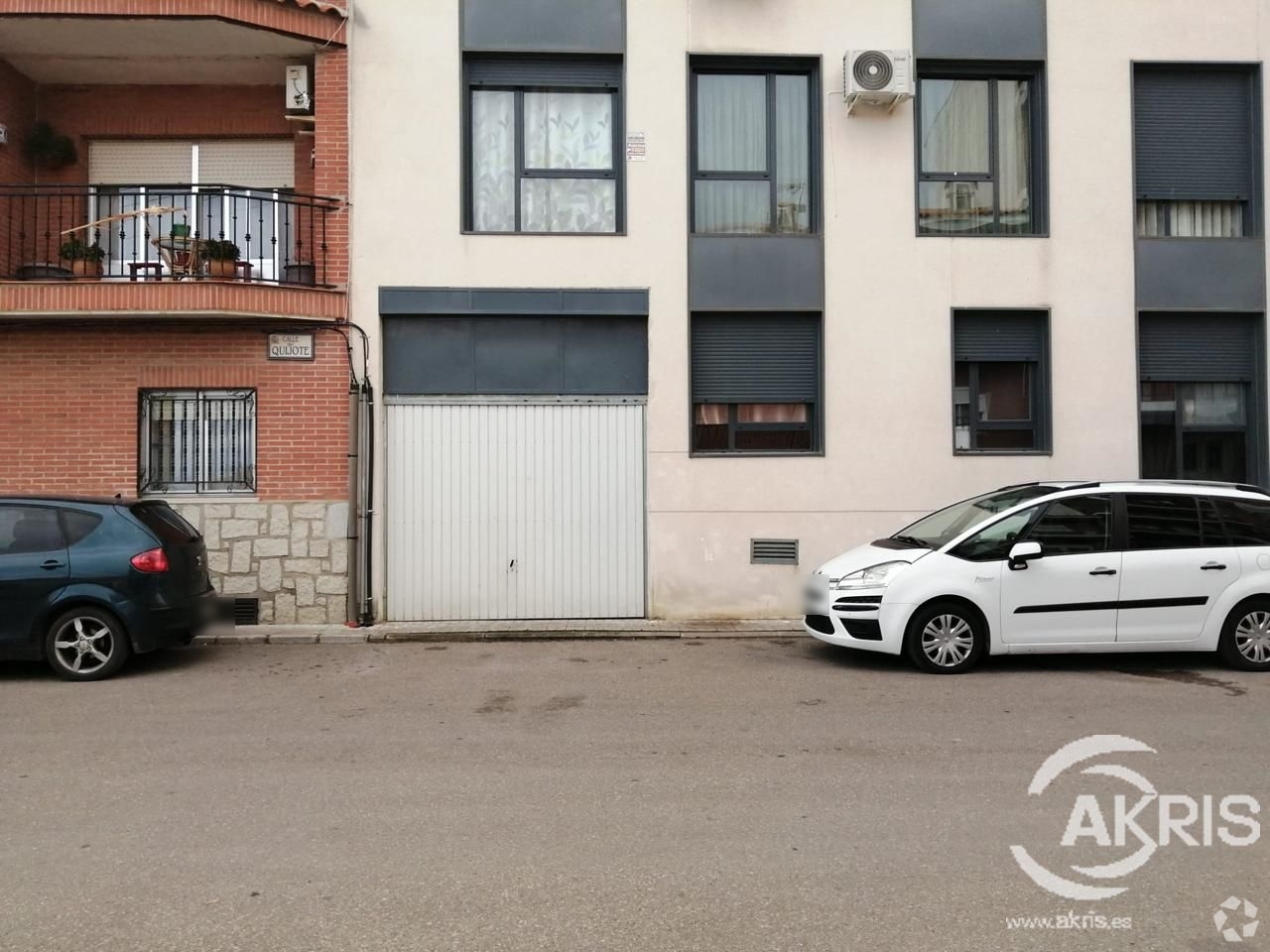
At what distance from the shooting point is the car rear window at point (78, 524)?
330 inches

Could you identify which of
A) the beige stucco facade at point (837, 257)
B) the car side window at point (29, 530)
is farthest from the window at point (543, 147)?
the car side window at point (29, 530)

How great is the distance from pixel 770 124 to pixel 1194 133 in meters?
5.09

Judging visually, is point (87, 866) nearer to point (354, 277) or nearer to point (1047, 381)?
point (354, 277)

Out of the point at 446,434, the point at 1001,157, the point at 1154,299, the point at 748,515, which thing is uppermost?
the point at 1001,157

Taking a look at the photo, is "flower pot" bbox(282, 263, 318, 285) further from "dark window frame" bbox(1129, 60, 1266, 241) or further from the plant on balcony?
"dark window frame" bbox(1129, 60, 1266, 241)

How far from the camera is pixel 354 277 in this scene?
37.3 feet

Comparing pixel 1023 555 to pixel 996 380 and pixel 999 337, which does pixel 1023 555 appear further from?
pixel 999 337

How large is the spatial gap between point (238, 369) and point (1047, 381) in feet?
30.5

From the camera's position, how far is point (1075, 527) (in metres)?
8.59

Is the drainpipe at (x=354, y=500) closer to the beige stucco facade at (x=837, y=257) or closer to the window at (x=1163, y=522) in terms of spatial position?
the beige stucco facade at (x=837, y=257)

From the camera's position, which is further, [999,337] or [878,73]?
[999,337]

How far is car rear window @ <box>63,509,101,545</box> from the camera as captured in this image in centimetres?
838

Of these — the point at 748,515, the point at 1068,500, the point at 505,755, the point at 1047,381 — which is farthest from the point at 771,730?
the point at 1047,381

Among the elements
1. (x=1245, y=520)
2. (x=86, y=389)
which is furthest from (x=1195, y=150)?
(x=86, y=389)
